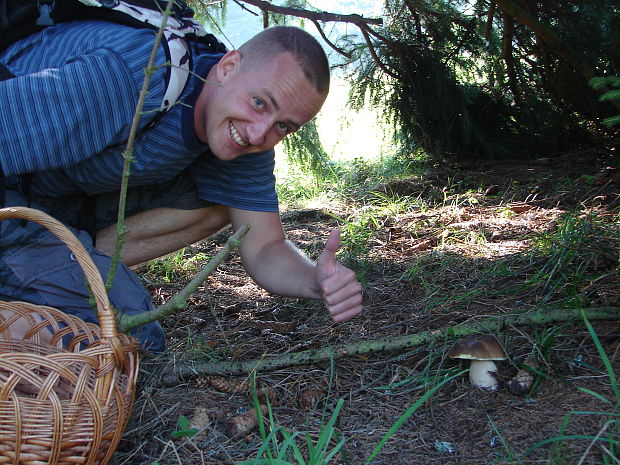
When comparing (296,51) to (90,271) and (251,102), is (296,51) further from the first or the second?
(90,271)

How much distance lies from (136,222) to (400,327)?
3.82 feet

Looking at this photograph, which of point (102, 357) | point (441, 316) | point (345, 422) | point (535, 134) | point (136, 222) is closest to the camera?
point (102, 357)

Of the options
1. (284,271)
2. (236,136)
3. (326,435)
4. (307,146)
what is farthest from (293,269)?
(307,146)

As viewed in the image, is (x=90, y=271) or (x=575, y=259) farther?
(x=575, y=259)

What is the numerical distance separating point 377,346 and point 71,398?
0.93 m

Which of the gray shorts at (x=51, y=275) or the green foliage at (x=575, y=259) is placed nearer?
the gray shorts at (x=51, y=275)

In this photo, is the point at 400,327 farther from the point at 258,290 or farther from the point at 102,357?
the point at 102,357

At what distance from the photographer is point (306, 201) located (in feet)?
13.3

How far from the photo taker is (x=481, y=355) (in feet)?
5.19

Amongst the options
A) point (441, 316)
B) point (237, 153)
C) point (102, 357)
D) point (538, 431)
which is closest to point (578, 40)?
point (441, 316)

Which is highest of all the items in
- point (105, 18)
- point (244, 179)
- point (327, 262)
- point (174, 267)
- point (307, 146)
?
point (105, 18)

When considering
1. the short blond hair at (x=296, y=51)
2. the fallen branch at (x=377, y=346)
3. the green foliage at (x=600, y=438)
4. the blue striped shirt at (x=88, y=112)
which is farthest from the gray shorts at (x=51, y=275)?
the green foliage at (x=600, y=438)

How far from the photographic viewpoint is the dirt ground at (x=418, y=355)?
1421 millimetres

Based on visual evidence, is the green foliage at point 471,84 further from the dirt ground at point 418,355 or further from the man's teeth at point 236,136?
the man's teeth at point 236,136
